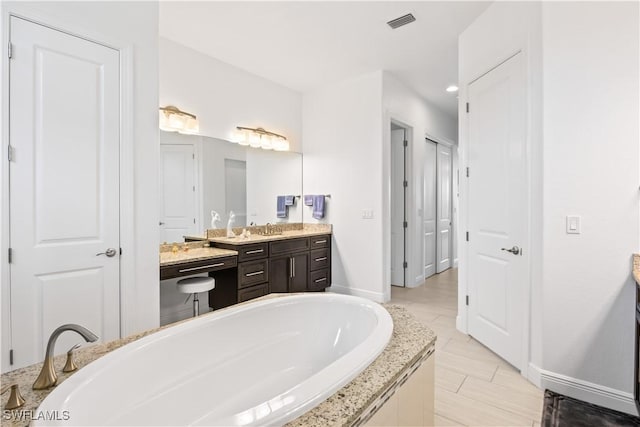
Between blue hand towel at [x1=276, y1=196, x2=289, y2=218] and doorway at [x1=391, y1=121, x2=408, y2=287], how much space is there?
1.62 meters

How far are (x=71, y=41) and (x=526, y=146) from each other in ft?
9.79

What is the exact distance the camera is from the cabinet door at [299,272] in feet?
12.3

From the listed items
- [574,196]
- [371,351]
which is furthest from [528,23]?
[371,351]

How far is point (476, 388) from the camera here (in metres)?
2.06

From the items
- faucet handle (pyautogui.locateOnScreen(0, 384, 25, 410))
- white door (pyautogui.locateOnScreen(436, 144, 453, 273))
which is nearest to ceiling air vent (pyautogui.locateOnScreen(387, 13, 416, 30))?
white door (pyautogui.locateOnScreen(436, 144, 453, 273))

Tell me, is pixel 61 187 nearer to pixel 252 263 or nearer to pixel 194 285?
pixel 194 285

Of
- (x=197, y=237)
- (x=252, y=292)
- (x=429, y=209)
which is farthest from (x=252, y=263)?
(x=429, y=209)

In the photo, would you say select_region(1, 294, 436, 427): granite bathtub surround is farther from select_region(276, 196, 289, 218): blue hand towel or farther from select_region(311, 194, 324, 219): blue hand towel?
select_region(276, 196, 289, 218): blue hand towel

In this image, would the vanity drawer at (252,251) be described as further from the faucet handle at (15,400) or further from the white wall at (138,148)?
the faucet handle at (15,400)

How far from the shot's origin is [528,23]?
2131 millimetres

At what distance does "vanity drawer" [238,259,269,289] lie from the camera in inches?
124

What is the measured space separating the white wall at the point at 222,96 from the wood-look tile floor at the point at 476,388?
3.13m

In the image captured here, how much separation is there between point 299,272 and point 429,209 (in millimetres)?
2517

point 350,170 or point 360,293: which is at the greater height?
point 350,170
